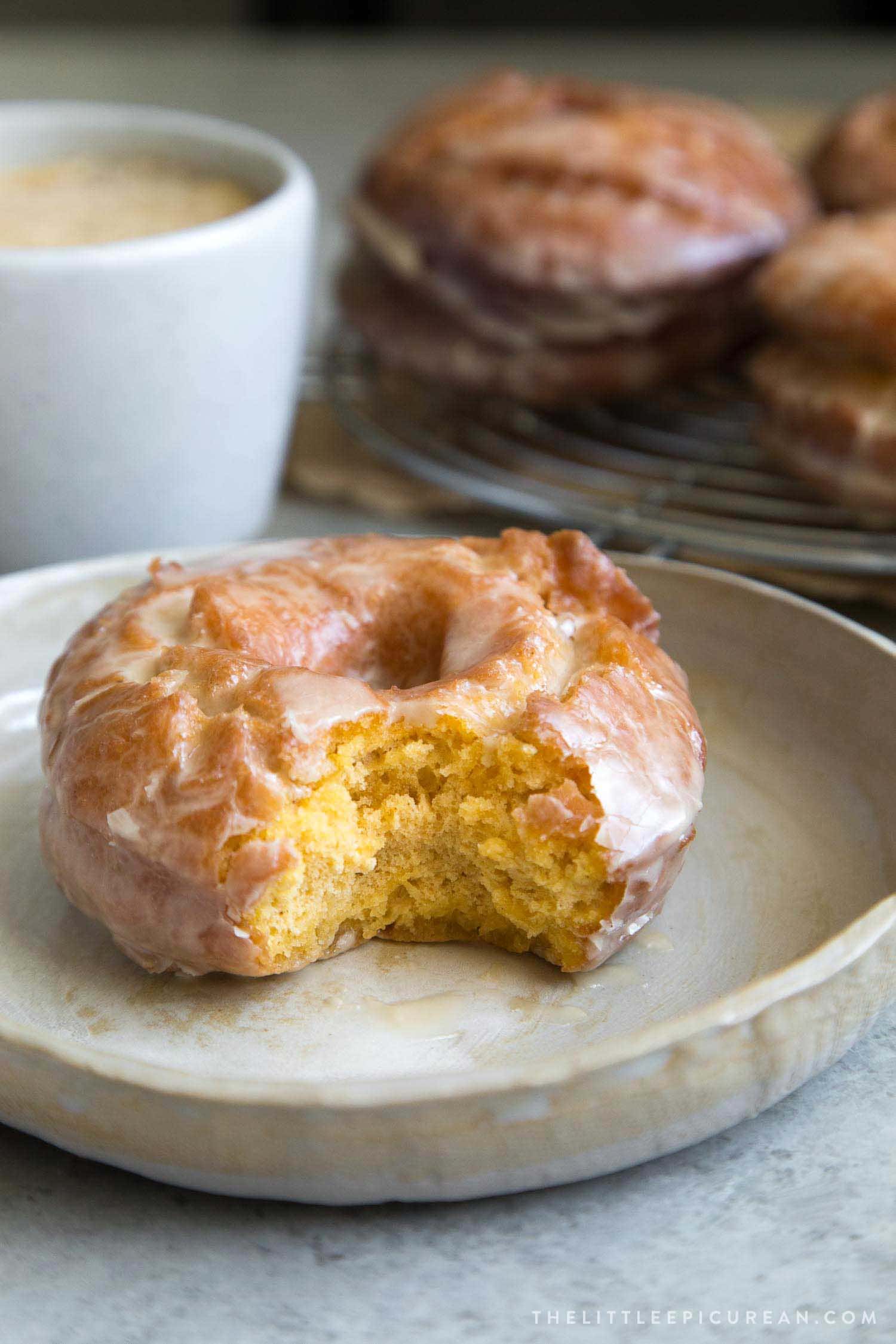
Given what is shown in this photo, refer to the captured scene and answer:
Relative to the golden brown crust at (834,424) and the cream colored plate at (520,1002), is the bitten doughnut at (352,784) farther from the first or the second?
the golden brown crust at (834,424)

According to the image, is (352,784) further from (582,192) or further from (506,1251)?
(582,192)

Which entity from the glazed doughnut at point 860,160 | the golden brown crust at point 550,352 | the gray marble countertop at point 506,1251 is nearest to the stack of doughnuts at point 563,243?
the golden brown crust at point 550,352

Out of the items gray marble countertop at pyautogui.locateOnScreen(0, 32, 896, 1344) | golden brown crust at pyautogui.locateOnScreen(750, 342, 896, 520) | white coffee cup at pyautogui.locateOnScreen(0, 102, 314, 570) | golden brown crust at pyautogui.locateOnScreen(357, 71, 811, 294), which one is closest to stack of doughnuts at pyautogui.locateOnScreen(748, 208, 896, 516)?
golden brown crust at pyautogui.locateOnScreen(750, 342, 896, 520)

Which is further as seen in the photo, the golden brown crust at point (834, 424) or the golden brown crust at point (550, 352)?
the golden brown crust at point (550, 352)

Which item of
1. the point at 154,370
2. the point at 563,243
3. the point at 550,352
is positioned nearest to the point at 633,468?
the point at 550,352

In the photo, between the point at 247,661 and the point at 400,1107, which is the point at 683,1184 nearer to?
the point at 400,1107
